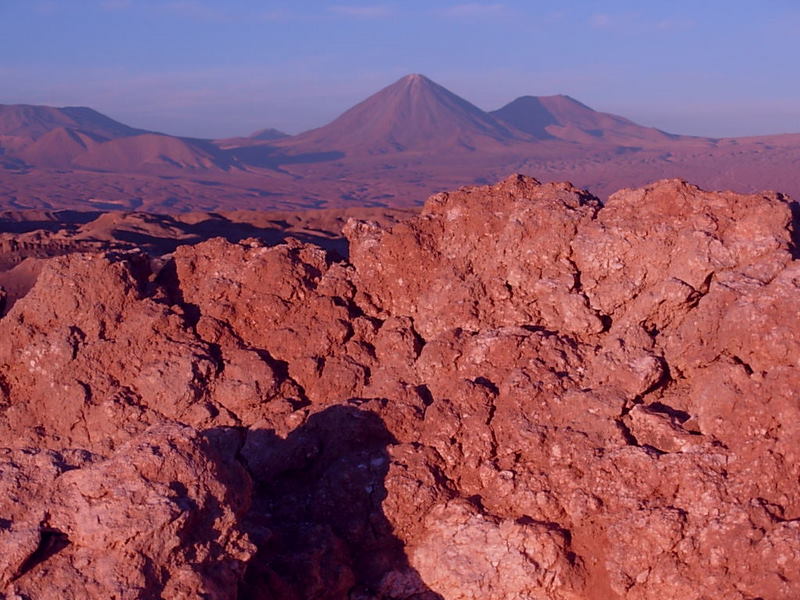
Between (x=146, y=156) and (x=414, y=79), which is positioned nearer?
(x=146, y=156)

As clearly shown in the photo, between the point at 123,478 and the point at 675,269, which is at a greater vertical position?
the point at 675,269

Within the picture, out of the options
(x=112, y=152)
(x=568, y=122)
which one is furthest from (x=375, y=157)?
(x=568, y=122)

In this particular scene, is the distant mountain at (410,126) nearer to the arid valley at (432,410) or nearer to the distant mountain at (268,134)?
the distant mountain at (268,134)

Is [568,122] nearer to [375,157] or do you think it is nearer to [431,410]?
[375,157]

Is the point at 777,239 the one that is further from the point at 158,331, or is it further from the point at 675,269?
the point at 158,331

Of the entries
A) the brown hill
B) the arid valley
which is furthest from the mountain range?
the arid valley

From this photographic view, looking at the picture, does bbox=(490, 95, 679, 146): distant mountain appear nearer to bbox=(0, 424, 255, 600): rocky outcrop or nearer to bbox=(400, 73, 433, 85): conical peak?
bbox=(400, 73, 433, 85): conical peak

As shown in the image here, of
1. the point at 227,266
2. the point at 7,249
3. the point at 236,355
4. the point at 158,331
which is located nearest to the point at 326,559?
the point at 236,355
